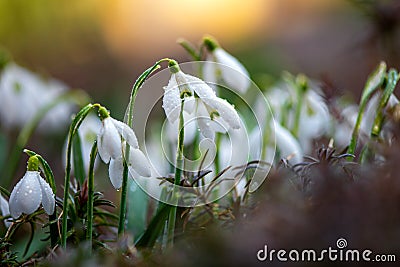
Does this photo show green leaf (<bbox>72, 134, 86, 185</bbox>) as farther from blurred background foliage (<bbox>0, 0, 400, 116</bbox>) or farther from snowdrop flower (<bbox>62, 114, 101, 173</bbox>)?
blurred background foliage (<bbox>0, 0, 400, 116</bbox>)

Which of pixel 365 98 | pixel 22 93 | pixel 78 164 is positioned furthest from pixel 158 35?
pixel 365 98

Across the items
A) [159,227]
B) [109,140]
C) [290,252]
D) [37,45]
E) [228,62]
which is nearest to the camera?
[290,252]

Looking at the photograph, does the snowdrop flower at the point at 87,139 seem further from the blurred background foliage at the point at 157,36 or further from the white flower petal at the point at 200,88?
the blurred background foliage at the point at 157,36

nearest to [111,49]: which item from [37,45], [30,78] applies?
[37,45]

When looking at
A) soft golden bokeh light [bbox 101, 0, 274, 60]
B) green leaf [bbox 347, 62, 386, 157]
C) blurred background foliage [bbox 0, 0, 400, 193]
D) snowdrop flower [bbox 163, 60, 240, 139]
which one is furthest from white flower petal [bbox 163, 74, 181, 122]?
soft golden bokeh light [bbox 101, 0, 274, 60]

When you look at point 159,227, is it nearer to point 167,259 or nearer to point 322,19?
point 167,259

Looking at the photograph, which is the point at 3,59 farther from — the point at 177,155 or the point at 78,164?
the point at 177,155

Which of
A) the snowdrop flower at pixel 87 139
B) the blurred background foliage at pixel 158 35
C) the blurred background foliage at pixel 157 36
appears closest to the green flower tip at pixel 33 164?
the snowdrop flower at pixel 87 139
